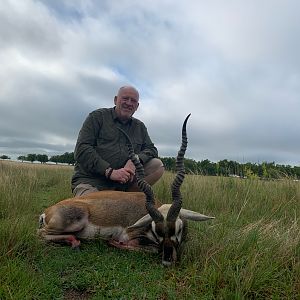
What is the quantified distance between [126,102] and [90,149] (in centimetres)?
114

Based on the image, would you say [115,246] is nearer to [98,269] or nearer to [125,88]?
[98,269]

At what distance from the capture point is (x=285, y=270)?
3.88 meters

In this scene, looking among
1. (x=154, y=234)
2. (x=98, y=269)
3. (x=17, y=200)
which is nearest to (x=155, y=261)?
(x=154, y=234)

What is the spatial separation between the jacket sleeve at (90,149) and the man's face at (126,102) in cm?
43

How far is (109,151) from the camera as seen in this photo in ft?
23.3

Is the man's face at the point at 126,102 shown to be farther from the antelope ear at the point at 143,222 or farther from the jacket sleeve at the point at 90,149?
the antelope ear at the point at 143,222

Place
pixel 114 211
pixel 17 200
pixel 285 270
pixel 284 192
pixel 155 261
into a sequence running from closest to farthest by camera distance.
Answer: pixel 285 270
pixel 155 261
pixel 114 211
pixel 17 200
pixel 284 192

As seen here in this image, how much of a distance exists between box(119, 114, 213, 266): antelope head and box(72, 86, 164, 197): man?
1.58m

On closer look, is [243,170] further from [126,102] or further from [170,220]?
[170,220]

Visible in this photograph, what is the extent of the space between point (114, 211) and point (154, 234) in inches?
34.3

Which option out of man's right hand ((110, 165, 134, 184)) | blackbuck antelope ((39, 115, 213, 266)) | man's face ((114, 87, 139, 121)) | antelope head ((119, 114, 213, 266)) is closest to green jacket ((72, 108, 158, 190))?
man's face ((114, 87, 139, 121))

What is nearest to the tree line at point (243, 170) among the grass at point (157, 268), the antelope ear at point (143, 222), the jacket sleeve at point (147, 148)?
the jacket sleeve at point (147, 148)

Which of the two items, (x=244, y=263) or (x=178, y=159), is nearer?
(x=244, y=263)

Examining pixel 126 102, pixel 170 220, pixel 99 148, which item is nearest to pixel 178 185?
pixel 170 220
